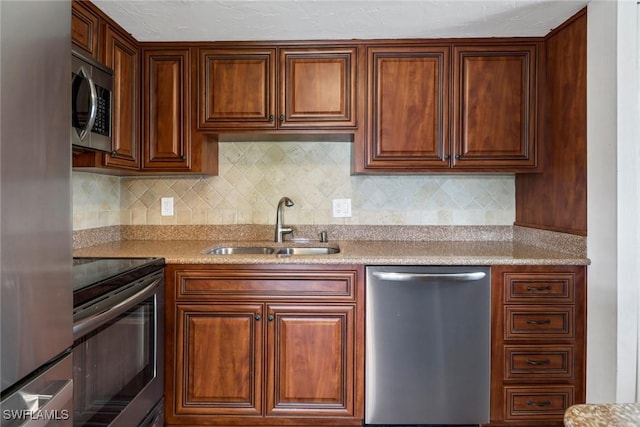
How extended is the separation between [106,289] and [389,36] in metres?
1.85

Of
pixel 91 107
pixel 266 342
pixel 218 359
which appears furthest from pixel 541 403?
pixel 91 107

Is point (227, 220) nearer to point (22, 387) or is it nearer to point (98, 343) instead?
point (98, 343)

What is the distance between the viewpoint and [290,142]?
264 centimetres

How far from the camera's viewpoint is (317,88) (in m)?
2.30

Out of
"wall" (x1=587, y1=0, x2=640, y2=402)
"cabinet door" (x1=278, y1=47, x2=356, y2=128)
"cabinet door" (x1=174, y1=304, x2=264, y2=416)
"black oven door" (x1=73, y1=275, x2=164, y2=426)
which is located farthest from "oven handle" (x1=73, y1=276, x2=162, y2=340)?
"wall" (x1=587, y1=0, x2=640, y2=402)

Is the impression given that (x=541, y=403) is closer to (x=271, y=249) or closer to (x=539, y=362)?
(x=539, y=362)

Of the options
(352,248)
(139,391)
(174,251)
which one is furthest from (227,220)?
(139,391)

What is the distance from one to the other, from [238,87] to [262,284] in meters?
1.11

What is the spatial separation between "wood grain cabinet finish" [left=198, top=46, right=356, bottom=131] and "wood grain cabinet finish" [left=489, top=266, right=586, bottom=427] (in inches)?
47.8

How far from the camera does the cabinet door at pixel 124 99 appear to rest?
2053mm

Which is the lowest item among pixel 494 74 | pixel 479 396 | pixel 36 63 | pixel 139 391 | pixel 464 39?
pixel 479 396

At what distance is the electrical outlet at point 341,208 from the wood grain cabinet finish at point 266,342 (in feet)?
2.30

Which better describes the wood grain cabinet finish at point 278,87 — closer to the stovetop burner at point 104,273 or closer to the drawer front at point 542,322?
the stovetop burner at point 104,273

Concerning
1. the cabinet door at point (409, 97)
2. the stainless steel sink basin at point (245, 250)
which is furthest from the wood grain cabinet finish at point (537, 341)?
the stainless steel sink basin at point (245, 250)
